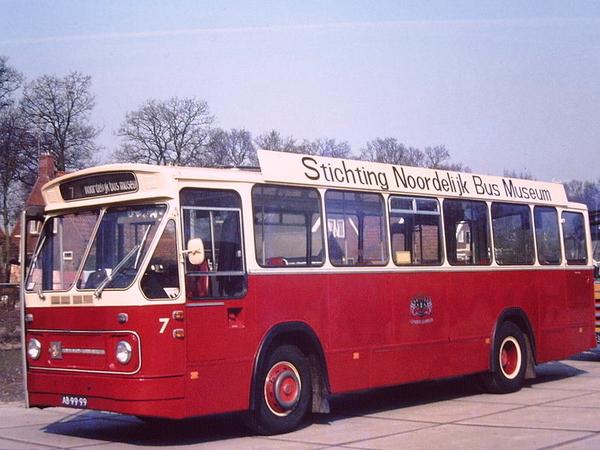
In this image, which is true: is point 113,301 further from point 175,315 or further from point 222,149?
point 222,149

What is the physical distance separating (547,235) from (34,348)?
9.14 metres

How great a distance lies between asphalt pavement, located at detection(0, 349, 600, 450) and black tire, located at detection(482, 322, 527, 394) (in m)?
0.19

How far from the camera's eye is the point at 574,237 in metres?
16.3

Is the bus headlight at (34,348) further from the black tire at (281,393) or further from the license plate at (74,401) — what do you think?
the black tire at (281,393)

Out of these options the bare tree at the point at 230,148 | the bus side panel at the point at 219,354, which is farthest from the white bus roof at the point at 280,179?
the bare tree at the point at 230,148

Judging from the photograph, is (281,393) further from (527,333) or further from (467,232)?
(527,333)

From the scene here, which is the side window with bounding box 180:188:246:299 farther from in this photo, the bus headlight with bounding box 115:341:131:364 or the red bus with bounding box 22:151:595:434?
the bus headlight with bounding box 115:341:131:364

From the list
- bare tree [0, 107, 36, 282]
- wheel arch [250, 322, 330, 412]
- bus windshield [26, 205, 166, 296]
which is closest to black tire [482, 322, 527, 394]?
wheel arch [250, 322, 330, 412]

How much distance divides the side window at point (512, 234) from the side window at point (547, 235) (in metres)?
0.24

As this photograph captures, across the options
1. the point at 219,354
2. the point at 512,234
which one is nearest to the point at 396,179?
the point at 512,234

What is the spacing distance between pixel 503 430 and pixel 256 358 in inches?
119

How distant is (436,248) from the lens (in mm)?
13148

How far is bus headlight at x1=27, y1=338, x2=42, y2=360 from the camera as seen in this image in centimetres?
1024

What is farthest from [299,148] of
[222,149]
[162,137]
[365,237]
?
[365,237]
